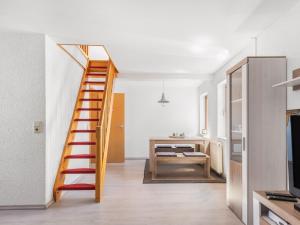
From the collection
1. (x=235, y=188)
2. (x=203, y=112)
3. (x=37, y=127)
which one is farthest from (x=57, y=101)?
(x=203, y=112)

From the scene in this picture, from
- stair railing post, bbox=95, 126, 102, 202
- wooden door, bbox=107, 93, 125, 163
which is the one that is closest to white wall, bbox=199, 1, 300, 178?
stair railing post, bbox=95, 126, 102, 202

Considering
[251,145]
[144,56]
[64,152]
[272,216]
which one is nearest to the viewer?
[272,216]

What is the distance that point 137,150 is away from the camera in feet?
27.8

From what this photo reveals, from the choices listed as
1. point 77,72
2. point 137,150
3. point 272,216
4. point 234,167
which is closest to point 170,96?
point 137,150

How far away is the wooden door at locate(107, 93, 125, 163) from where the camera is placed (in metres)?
7.78

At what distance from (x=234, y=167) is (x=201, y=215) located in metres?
0.73

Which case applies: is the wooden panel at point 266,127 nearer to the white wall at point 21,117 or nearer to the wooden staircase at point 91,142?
the wooden staircase at point 91,142

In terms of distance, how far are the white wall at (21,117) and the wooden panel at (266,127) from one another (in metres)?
2.63

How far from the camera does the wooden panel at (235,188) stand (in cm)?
317

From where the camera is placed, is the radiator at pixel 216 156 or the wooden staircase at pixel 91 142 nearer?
the wooden staircase at pixel 91 142

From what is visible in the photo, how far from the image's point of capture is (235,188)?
3.35 metres

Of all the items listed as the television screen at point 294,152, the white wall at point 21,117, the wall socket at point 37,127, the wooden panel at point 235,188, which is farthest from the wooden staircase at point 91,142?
the television screen at point 294,152

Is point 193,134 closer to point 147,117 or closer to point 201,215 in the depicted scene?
point 147,117

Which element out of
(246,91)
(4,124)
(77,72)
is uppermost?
(77,72)
